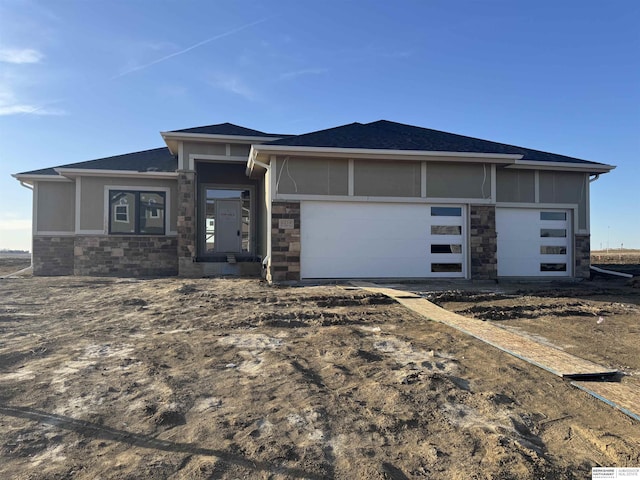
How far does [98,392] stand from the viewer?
360 cm

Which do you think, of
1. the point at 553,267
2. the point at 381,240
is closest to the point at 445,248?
the point at 381,240

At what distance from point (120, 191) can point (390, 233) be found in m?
9.73

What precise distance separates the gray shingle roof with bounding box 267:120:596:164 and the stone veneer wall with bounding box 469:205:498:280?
1739mm

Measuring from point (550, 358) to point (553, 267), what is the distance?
9.64 metres

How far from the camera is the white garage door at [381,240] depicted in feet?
36.3

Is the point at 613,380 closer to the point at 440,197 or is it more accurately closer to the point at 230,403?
the point at 230,403

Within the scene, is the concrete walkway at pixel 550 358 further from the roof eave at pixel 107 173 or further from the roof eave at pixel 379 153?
the roof eave at pixel 107 173

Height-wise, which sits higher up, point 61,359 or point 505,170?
point 505,170

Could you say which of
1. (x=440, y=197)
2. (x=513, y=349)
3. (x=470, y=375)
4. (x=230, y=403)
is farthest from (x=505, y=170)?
(x=230, y=403)

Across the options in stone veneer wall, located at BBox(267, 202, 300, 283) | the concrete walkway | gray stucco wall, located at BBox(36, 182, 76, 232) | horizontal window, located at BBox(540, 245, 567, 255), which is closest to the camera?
the concrete walkway

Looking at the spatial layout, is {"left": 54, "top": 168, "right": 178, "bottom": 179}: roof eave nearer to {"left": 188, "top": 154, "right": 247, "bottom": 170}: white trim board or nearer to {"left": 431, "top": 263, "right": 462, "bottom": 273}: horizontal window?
{"left": 188, "top": 154, "right": 247, "bottom": 170}: white trim board

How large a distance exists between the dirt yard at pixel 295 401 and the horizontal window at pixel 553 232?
6.85m

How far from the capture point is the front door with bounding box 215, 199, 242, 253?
1611 centimetres

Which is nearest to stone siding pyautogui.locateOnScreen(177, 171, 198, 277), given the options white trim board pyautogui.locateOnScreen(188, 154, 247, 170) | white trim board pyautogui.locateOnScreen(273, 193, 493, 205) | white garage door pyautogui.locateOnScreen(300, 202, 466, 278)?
white trim board pyautogui.locateOnScreen(188, 154, 247, 170)
